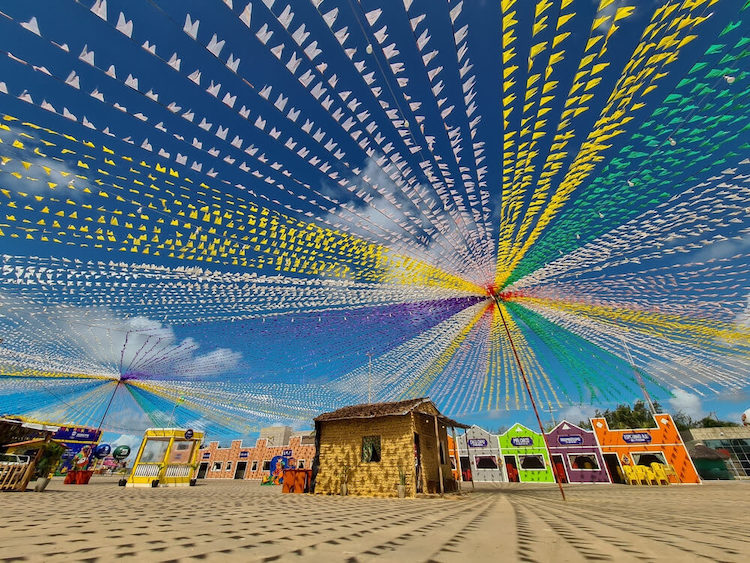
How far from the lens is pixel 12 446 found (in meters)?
12.0

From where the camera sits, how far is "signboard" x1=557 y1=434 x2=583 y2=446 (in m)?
27.6

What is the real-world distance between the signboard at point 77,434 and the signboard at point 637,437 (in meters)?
53.9

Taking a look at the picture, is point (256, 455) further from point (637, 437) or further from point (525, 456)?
point (637, 437)

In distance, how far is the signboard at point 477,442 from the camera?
1273 inches

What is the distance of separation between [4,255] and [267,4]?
32.2ft

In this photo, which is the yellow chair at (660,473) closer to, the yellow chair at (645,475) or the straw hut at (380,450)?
the yellow chair at (645,475)

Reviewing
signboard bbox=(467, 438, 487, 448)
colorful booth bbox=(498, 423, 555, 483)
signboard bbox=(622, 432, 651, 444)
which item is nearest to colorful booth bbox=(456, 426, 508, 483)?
signboard bbox=(467, 438, 487, 448)

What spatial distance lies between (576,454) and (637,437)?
15.5ft

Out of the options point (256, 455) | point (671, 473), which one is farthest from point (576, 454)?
point (256, 455)

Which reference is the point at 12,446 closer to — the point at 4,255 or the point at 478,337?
the point at 4,255

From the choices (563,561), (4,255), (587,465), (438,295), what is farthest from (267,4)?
(587,465)

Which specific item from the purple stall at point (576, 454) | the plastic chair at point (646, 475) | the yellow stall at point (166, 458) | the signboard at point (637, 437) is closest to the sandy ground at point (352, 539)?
the yellow stall at point (166, 458)

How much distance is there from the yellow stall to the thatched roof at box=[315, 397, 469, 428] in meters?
10.9

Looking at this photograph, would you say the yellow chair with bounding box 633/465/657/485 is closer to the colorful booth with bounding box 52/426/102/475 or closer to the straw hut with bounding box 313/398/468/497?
the straw hut with bounding box 313/398/468/497
